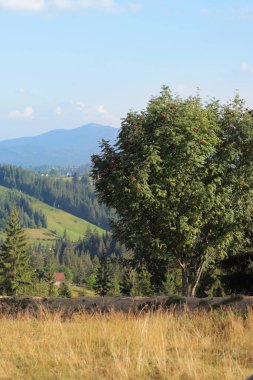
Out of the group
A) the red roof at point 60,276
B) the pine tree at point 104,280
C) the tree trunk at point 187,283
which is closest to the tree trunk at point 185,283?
the tree trunk at point 187,283

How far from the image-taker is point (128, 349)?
8305mm

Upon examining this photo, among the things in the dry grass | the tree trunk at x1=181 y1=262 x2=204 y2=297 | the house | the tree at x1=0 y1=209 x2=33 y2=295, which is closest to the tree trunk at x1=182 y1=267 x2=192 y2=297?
the tree trunk at x1=181 y1=262 x2=204 y2=297

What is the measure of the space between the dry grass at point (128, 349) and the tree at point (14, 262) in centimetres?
5807

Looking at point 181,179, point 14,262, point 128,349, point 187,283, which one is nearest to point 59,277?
point 14,262

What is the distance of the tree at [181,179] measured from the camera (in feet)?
58.2

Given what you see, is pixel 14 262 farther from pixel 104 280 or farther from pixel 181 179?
pixel 181 179

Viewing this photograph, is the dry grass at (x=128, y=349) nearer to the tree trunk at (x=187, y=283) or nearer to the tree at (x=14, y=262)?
the tree trunk at (x=187, y=283)

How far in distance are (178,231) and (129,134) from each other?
4565mm

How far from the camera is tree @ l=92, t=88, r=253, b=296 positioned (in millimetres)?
17750

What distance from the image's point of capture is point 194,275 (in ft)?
74.2

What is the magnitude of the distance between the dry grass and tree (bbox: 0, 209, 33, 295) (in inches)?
2286

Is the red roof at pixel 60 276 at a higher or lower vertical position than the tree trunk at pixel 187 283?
lower

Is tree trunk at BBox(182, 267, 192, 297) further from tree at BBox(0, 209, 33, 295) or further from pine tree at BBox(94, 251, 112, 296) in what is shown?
pine tree at BBox(94, 251, 112, 296)

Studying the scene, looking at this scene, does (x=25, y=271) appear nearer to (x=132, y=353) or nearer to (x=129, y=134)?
(x=129, y=134)
